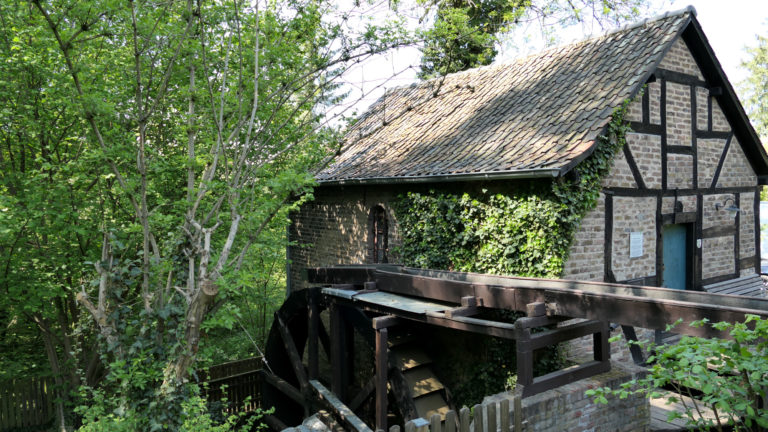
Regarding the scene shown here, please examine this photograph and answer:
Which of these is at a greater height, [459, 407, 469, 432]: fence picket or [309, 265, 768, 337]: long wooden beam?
[309, 265, 768, 337]: long wooden beam

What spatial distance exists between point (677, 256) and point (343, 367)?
5.80 m

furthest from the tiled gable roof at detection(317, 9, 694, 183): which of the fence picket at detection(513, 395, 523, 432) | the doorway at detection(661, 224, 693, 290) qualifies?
the fence picket at detection(513, 395, 523, 432)

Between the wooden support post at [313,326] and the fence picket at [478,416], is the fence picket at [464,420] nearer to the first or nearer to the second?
the fence picket at [478,416]

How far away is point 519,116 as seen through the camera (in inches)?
322

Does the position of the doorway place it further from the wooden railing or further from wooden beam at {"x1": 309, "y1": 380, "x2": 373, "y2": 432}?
the wooden railing

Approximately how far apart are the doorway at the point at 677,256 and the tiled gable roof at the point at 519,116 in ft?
8.76

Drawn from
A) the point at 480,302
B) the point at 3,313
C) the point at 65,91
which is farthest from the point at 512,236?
the point at 3,313

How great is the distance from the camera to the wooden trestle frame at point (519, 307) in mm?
3863

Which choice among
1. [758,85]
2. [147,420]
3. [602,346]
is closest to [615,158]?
[602,346]

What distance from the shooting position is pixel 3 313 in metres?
8.63

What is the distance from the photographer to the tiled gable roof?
268 inches

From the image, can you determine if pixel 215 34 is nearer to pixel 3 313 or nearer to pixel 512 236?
pixel 512 236

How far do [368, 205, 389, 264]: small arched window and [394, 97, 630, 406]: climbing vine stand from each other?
1527 millimetres

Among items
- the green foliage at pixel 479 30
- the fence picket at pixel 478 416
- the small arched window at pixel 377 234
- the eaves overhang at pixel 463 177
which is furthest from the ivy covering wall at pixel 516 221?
the green foliage at pixel 479 30
